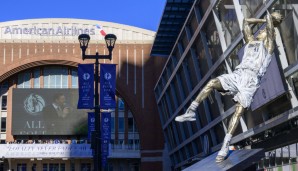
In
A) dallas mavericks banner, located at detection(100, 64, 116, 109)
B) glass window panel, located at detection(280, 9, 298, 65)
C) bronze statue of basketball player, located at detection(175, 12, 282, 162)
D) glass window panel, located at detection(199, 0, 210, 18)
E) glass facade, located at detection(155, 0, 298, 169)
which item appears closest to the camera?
bronze statue of basketball player, located at detection(175, 12, 282, 162)

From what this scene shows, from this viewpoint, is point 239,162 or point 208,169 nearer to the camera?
point 239,162

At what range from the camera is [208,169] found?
312 inches

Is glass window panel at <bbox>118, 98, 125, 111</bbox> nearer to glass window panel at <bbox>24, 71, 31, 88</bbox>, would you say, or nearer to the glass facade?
→ glass window panel at <bbox>24, 71, 31, 88</bbox>

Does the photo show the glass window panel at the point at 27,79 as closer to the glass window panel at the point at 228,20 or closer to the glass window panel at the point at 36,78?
the glass window panel at the point at 36,78

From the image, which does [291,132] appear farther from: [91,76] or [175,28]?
[175,28]

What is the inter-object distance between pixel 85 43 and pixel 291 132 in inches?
302

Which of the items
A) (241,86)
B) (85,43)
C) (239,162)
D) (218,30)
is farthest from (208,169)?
(218,30)

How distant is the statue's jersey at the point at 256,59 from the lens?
28.8 feet

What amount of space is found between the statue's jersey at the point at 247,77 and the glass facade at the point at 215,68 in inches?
185

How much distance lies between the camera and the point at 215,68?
25797 mm

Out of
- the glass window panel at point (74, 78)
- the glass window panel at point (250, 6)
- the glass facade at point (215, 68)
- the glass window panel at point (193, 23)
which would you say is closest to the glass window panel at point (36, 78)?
the glass window panel at point (74, 78)

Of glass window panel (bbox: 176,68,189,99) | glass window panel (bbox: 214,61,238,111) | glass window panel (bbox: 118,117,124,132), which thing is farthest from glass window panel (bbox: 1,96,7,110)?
glass window panel (bbox: 214,61,238,111)

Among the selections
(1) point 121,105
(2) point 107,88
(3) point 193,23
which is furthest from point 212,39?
(1) point 121,105

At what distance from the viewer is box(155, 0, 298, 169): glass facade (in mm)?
16797
